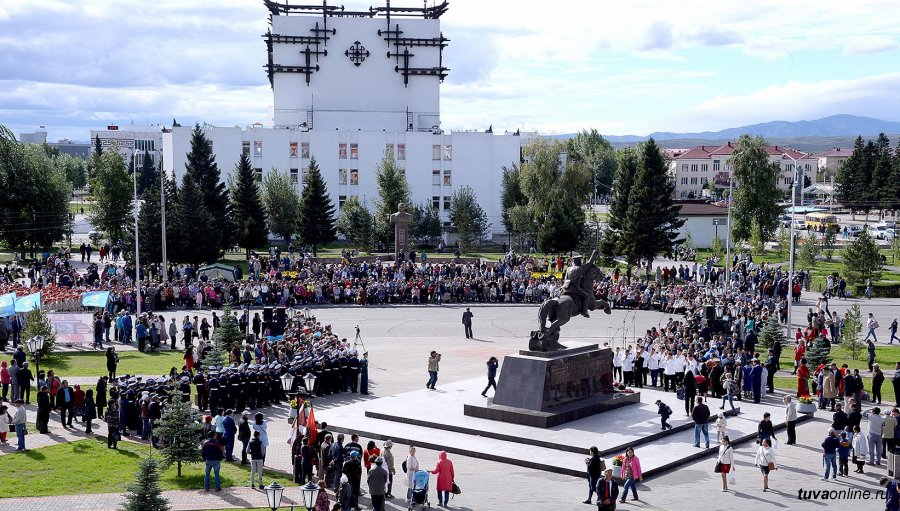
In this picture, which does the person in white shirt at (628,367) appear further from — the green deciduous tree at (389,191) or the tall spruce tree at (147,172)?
the tall spruce tree at (147,172)

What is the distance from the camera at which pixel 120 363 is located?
30.6 meters

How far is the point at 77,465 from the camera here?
64.5 ft

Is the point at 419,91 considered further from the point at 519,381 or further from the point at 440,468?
the point at 440,468

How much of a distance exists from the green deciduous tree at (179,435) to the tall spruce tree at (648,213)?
3944 cm

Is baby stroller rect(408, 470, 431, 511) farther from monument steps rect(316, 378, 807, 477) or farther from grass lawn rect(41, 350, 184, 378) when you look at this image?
→ grass lawn rect(41, 350, 184, 378)

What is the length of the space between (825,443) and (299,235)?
158 feet

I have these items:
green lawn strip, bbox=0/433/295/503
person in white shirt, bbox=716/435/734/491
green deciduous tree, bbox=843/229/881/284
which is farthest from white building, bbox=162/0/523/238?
person in white shirt, bbox=716/435/734/491

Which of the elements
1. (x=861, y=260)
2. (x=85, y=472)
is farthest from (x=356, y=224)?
(x=85, y=472)

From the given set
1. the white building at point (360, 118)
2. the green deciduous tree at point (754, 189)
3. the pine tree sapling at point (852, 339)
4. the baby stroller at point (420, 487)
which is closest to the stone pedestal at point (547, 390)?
the baby stroller at point (420, 487)

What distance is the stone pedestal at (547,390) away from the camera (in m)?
22.8

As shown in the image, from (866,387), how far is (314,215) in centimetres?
4143

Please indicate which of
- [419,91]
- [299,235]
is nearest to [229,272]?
[299,235]

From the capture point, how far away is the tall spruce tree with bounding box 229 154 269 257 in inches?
2453

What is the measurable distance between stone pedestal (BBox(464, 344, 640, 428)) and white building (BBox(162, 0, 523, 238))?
5441 centimetres
